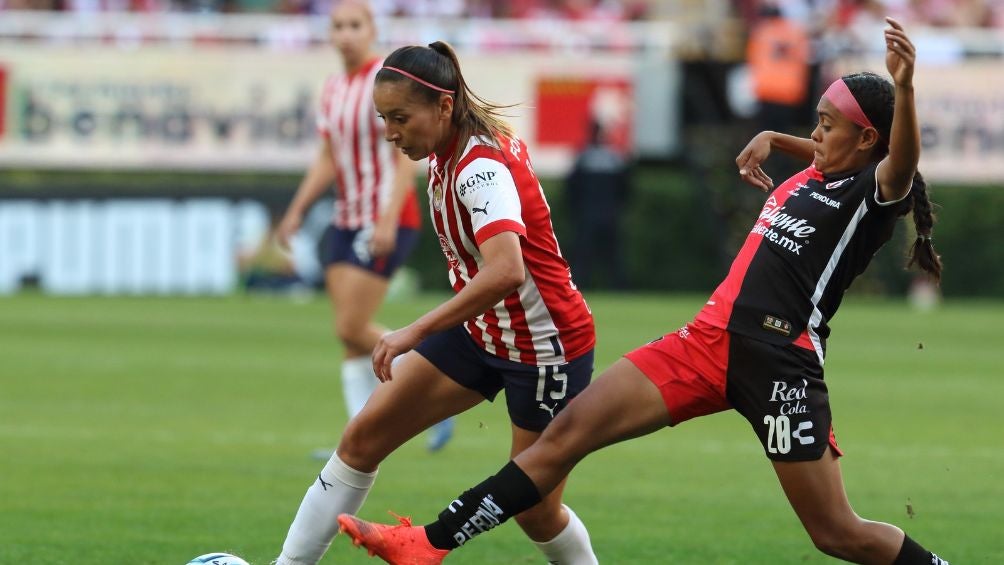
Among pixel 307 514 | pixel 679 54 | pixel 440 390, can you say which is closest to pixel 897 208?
pixel 440 390

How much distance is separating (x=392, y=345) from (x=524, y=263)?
2.39ft

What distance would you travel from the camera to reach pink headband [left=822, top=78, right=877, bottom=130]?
5758 mm

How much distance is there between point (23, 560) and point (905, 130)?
4041mm

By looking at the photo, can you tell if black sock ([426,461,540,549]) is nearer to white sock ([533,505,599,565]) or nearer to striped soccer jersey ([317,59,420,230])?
white sock ([533,505,599,565])

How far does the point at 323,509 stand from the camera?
627 cm

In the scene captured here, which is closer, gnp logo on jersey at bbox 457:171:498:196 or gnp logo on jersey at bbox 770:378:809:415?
gnp logo on jersey at bbox 770:378:809:415

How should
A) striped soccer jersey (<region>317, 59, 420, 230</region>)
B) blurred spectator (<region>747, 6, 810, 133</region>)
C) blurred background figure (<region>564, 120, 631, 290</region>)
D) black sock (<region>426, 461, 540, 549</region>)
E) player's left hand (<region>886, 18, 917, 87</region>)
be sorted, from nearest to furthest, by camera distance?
1. player's left hand (<region>886, 18, 917, 87</region>)
2. black sock (<region>426, 461, 540, 549</region>)
3. striped soccer jersey (<region>317, 59, 420, 230</region>)
4. blurred spectator (<region>747, 6, 810, 133</region>)
5. blurred background figure (<region>564, 120, 631, 290</region>)

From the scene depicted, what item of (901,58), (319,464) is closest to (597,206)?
(319,464)

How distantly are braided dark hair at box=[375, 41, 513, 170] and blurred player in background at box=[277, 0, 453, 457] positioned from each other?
377 cm

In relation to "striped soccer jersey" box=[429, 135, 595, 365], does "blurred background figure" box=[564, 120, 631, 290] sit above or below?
below

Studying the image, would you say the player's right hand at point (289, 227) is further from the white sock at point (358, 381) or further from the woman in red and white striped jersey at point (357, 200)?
the white sock at point (358, 381)

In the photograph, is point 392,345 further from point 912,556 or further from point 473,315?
point 912,556

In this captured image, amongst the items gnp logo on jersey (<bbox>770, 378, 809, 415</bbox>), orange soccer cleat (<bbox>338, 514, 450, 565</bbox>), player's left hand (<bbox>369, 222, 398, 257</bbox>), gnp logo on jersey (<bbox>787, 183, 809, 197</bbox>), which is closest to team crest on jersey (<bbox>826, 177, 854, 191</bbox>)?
gnp logo on jersey (<bbox>787, 183, 809, 197</bbox>)

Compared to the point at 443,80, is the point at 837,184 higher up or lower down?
lower down
